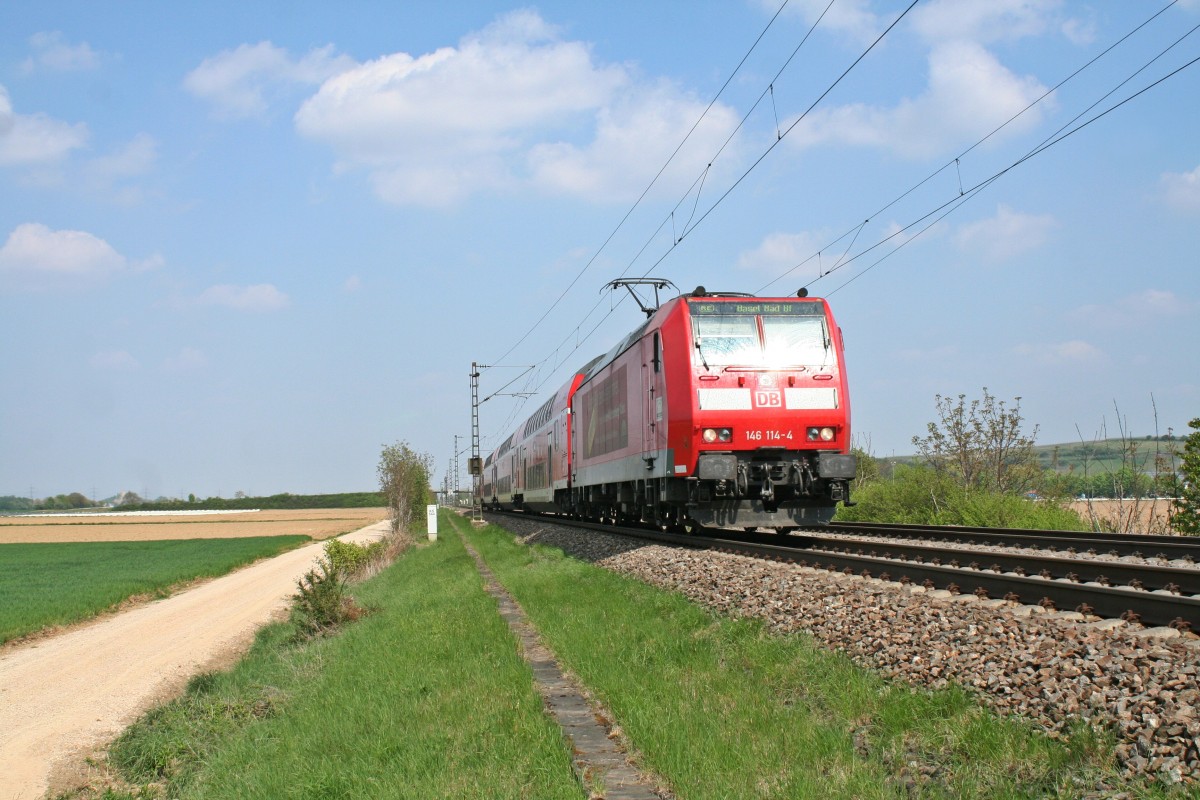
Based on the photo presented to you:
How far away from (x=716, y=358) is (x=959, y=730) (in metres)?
10.4

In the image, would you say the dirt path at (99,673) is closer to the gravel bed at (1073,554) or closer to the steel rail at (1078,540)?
the gravel bed at (1073,554)

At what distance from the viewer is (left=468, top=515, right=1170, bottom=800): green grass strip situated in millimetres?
4660

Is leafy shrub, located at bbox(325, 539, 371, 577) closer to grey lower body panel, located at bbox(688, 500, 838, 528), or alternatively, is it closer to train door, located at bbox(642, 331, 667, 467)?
train door, located at bbox(642, 331, 667, 467)

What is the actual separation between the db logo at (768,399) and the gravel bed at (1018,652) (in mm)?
4653

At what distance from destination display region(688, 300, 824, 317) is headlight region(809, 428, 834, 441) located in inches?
78.8

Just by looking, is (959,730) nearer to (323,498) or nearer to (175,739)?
(175,739)

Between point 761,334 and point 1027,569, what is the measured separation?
6.45 meters

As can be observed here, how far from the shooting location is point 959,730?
5.25m

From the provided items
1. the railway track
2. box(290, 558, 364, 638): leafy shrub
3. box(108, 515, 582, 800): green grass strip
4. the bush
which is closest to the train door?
the railway track

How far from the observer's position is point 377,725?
277 inches

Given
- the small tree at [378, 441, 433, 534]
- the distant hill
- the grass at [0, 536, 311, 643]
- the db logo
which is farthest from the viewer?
the small tree at [378, 441, 433, 534]

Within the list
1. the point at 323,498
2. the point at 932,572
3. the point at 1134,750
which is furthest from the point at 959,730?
the point at 323,498

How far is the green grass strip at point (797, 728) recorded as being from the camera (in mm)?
4660

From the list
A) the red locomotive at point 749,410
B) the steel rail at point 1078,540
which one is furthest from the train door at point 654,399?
the steel rail at point 1078,540
